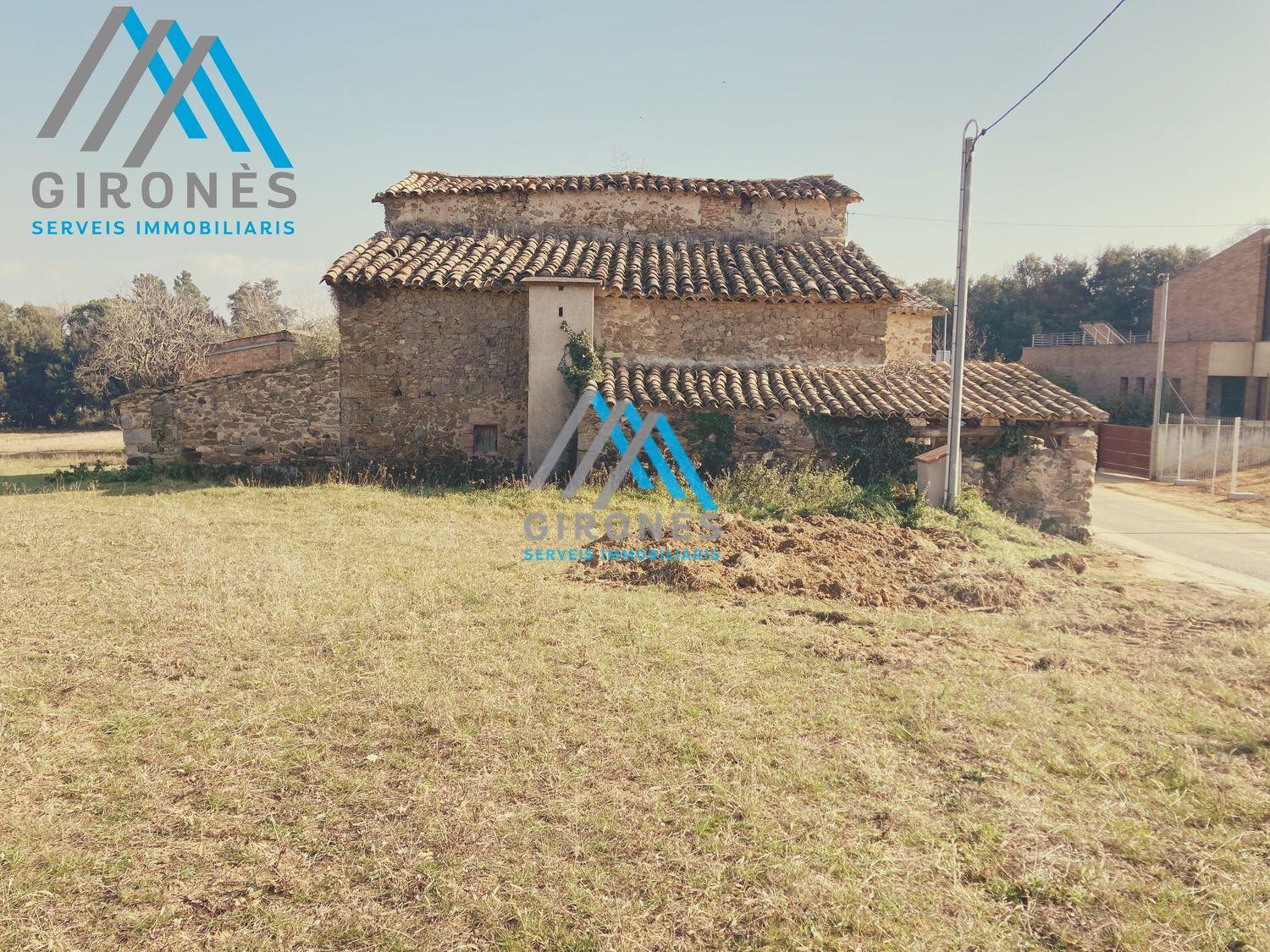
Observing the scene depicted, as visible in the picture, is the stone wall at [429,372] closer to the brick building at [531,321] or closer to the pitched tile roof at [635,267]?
the brick building at [531,321]

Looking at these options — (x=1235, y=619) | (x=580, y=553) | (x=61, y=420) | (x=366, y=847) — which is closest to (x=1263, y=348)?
(x=1235, y=619)

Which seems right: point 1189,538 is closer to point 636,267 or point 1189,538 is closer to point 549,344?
point 636,267

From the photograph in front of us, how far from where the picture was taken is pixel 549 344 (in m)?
13.7

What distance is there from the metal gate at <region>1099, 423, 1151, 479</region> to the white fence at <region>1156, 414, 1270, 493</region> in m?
0.77

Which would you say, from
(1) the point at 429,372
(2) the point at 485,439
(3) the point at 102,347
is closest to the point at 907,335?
(2) the point at 485,439

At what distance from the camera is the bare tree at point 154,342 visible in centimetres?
2255

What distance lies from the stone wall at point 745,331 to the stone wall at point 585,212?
9.77 ft

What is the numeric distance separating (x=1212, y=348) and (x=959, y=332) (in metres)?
25.4

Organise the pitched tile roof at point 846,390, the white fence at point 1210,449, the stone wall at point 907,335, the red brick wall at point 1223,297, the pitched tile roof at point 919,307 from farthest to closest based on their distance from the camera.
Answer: the red brick wall at point 1223,297
the white fence at point 1210,449
the stone wall at point 907,335
the pitched tile roof at point 919,307
the pitched tile roof at point 846,390

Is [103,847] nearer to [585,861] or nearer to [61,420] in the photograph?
[585,861]

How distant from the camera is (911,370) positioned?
14.4m

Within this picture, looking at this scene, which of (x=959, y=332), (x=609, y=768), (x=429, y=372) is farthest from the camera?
(x=429, y=372)

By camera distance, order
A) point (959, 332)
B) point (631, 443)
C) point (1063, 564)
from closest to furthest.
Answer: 1. point (1063, 564)
2. point (959, 332)
3. point (631, 443)

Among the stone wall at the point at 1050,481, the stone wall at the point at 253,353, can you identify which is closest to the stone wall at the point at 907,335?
the stone wall at the point at 1050,481
